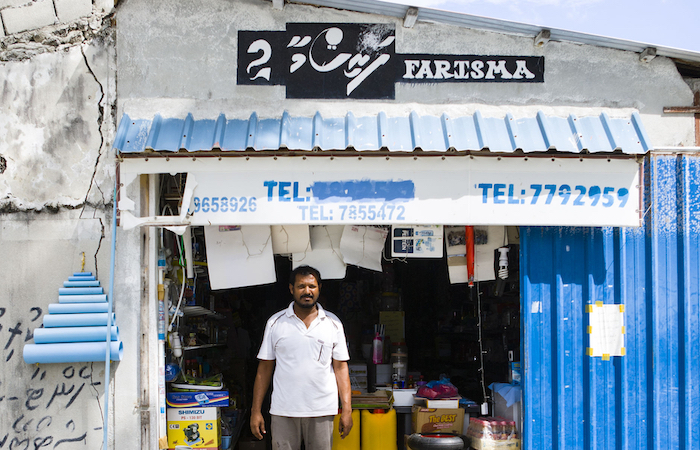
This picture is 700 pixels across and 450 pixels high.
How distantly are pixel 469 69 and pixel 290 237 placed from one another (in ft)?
7.44

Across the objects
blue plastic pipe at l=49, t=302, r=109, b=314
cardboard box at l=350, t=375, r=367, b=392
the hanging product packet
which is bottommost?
cardboard box at l=350, t=375, r=367, b=392

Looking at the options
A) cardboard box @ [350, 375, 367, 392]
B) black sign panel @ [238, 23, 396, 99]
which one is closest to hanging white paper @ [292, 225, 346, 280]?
black sign panel @ [238, 23, 396, 99]

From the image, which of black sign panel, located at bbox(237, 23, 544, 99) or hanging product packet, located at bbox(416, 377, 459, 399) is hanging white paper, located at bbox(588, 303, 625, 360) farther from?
black sign panel, located at bbox(237, 23, 544, 99)

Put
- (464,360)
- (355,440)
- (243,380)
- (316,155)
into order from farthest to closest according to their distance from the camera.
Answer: (464,360) < (243,380) < (355,440) < (316,155)

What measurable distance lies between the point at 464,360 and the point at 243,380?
334 centimetres

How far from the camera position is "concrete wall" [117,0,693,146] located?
18.1ft

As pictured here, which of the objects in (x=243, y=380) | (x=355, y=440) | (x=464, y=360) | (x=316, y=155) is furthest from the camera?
(x=464, y=360)

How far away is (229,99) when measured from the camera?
5527 millimetres

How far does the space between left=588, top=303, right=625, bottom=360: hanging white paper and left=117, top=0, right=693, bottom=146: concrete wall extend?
162cm

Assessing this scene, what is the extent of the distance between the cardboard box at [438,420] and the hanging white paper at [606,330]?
64.9 inches

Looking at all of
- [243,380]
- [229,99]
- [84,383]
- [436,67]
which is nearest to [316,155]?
[229,99]

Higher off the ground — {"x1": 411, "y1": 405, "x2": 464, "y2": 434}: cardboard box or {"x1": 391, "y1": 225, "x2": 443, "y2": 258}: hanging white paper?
{"x1": 391, "y1": 225, "x2": 443, "y2": 258}: hanging white paper

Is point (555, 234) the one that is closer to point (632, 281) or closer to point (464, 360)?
point (632, 281)

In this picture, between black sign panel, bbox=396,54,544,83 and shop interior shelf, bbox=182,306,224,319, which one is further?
shop interior shelf, bbox=182,306,224,319
